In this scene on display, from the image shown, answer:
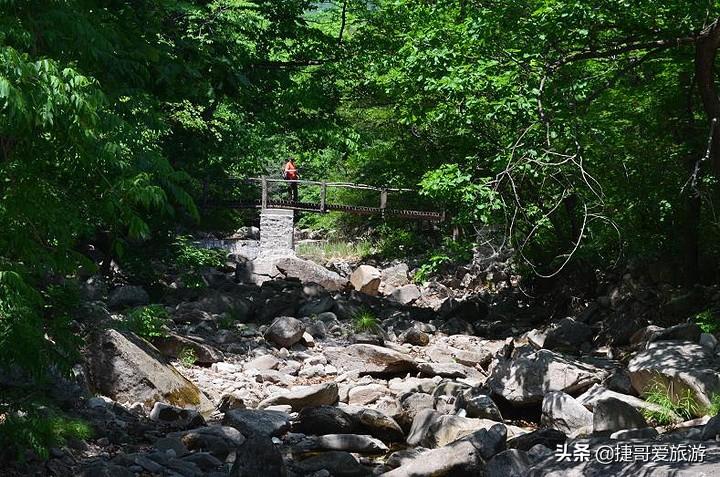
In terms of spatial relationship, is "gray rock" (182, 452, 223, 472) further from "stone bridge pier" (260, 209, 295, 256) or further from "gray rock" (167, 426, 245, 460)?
"stone bridge pier" (260, 209, 295, 256)

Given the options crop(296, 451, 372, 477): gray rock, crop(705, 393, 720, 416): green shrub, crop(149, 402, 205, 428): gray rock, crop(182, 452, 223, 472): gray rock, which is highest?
crop(705, 393, 720, 416): green shrub

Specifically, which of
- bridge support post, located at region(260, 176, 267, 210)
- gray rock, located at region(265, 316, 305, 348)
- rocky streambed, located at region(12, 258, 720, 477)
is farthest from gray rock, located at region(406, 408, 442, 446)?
bridge support post, located at region(260, 176, 267, 210)

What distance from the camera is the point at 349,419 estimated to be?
7738 millimetres

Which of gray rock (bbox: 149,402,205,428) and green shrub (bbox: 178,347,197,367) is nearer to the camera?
gray rock (bbox: 149,402,205,428)

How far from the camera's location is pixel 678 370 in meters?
7.39

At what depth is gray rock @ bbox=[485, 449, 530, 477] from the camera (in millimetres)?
5535

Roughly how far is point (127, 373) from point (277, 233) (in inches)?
469

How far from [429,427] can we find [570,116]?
11.2ft

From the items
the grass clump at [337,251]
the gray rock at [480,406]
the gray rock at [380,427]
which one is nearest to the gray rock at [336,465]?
the gray rock at [380,427]

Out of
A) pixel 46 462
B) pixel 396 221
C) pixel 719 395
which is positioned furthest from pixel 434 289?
pixel 46 462

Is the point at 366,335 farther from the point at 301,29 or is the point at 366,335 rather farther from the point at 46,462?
the point at 46,462

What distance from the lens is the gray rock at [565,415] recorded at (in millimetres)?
7195

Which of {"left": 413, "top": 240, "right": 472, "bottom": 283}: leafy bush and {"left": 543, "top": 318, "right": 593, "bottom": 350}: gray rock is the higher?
{"left": 413, "top": 240, "right": 472, "bottom": 283}: leafy bush

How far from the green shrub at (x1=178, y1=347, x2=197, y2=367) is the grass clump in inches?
463
